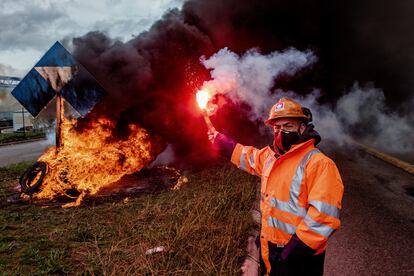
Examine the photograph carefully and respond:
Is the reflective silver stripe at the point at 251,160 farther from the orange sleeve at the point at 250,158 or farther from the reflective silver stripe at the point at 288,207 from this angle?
the reflective silver stripe at the point at 288,207

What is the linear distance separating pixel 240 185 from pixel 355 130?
14.1 meters

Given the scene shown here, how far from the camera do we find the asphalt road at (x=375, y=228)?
4027mm

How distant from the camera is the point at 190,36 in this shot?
1121 centimetres

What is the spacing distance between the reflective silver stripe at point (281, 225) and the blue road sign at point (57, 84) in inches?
252

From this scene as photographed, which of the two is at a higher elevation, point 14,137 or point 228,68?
point 228,68

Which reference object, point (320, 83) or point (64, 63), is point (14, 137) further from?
point (320, 83)

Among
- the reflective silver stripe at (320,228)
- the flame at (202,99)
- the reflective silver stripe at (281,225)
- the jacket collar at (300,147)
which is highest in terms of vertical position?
the flame at (202,99)

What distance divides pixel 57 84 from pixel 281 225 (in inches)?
280

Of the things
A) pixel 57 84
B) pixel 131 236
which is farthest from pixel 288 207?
pixel 57 84

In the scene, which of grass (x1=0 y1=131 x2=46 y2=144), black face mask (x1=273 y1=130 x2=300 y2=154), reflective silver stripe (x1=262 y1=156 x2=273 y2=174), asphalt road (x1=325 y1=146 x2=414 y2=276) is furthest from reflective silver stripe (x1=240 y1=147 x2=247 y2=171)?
grass (x1=0 y1=131 x2=46 y2=144)

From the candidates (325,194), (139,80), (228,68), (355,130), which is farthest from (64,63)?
(355,130)

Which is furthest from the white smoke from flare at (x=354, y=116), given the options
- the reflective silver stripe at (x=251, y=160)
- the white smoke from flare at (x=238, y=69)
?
the reflective silver stripe at (x=251, y=160)

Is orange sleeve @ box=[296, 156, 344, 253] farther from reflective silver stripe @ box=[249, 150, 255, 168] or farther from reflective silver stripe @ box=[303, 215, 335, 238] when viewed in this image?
reflective silver stripe @ box=[249, 150, 255, 168]

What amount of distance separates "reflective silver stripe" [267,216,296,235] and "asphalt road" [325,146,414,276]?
1902mm
